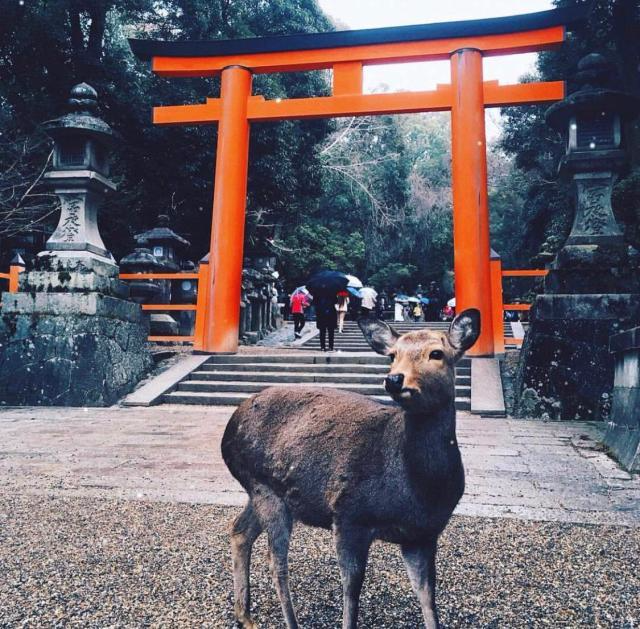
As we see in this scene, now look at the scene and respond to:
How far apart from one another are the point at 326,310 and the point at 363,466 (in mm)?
8096

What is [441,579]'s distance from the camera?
7.54ft

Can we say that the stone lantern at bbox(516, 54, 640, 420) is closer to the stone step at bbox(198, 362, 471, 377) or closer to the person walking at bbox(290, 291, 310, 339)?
the stone step at bbox(198, 362, 471, 377)

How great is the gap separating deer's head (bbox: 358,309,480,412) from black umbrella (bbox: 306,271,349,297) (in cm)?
768

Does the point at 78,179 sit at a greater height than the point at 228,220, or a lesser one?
greater

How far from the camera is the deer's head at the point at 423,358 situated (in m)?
1.64

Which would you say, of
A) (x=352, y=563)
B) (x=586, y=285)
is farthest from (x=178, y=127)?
(x=352, y=563)

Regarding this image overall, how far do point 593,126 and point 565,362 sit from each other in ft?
10.5

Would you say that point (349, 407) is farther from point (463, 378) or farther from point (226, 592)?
point (463, 378)

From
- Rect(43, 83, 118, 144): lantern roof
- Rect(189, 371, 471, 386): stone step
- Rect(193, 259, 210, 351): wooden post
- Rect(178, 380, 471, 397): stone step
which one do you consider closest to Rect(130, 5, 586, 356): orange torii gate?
Rect(193, 259, 210, 351): wooden post

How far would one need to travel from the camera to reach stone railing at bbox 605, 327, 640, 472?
416 centimetres

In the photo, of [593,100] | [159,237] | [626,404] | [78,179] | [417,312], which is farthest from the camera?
[417,312]

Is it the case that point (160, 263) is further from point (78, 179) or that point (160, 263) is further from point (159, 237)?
point (78, 179)

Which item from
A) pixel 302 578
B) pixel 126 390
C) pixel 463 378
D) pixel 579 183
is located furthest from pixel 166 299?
pixel 302 578

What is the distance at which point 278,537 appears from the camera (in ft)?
6.06
